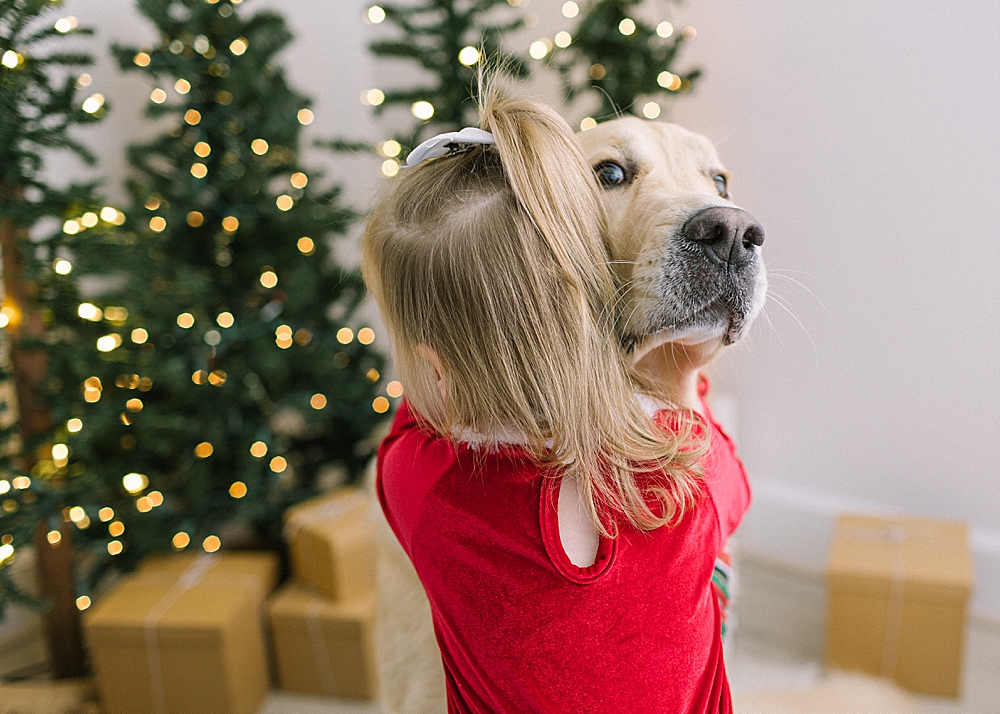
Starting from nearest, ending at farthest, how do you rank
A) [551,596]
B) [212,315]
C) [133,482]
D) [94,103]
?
[551,596] → [94,103] → [133,482] → [212,315]

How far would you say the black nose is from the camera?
72 centimetres

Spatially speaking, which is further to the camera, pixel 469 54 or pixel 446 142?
pixel 469 54

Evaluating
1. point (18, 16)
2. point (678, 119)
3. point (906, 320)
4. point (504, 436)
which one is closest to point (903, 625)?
point (906, 320)

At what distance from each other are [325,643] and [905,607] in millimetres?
1286

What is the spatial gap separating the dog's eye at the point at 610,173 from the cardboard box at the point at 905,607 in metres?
1.11

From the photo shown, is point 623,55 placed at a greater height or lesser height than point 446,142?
greater

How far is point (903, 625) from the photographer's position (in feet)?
4.86

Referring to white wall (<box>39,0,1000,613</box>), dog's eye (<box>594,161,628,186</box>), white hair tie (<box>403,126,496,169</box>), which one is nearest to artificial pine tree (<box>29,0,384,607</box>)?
white wall (<box>39,0,1000,613</box>)

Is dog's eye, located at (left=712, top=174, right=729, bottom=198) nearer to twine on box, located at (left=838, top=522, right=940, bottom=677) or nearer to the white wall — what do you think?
the white wall

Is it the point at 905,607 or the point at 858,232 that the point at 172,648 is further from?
the point at 858,232

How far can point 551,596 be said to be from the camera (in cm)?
68

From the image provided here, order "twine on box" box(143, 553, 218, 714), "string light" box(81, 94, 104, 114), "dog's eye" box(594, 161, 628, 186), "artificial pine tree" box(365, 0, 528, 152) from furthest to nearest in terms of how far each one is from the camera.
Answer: "artificial pine tree" box(365, 0, 528, 152) → "twine on box" box(143, 553, 218, 714) → "string light" box(81, 94, 104, 114) → "dog's eye" box(594, 161, 628, 186)

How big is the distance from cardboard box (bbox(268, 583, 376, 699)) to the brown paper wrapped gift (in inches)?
3.9

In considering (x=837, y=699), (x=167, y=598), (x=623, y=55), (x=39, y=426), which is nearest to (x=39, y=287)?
(x=39, y=426)
